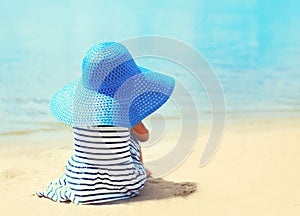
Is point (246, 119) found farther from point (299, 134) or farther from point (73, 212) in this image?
point (73, 212)

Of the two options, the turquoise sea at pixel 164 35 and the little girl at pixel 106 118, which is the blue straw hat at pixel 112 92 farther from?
the turquoise sea at pixel 164 35

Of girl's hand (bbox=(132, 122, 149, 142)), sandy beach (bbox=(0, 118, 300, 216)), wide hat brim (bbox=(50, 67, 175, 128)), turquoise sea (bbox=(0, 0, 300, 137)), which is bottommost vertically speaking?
turquoise sea (bbox=(0, 0, 300, 137))

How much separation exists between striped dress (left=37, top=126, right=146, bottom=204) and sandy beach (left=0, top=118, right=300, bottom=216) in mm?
70

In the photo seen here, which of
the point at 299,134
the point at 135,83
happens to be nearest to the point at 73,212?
the point at 135,83

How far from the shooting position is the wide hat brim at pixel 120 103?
292 cm

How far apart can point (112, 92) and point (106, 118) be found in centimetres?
16

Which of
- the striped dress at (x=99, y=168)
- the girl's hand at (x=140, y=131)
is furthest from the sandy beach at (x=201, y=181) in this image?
the girl's hand at (x=140, y=131)

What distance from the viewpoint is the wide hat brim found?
292 centimetres

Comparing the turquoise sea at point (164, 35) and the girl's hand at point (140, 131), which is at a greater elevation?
the girl's hand at point (140, 131)

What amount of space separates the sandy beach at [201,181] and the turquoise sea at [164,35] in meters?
0.76

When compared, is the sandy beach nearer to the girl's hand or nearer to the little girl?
the little girl

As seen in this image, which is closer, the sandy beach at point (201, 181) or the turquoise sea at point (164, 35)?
the sandy beach at point (201, 181)

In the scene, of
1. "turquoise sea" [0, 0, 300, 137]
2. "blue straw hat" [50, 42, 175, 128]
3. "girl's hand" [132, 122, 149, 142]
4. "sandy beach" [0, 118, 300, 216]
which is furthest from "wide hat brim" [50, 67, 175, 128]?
"turquoise sea" [0, 0, 300, 137]

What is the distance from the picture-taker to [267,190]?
123 inches
